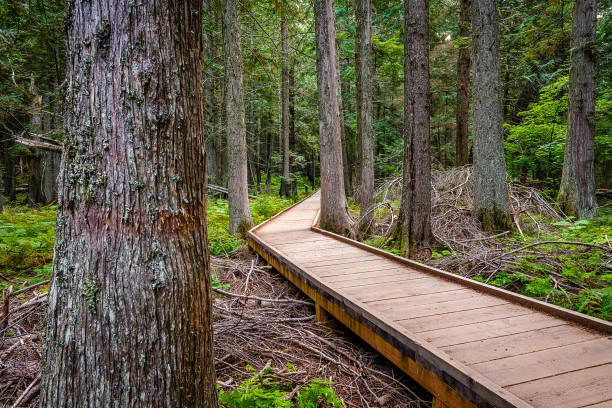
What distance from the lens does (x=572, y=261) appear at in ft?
14.5

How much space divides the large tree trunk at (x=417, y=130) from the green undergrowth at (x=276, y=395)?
12.3 feet

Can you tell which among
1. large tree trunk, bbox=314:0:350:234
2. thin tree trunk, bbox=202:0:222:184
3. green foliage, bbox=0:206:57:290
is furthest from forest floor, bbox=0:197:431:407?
thin tree trunk, bbox=202:0:222:184

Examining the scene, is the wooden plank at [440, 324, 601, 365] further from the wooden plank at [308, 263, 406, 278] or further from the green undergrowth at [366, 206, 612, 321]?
the wooden plank at [308, 263, 406, 278]

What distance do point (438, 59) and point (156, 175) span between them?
1639 cm

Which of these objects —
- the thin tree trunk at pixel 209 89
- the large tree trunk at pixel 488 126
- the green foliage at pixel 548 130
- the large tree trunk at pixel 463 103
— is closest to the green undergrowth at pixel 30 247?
the large tree trunk at pixel 488 126

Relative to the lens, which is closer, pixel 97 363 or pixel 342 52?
pixel 97 363

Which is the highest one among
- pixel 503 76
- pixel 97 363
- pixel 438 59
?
pixel 438 59

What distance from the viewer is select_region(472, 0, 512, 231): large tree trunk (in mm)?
6902

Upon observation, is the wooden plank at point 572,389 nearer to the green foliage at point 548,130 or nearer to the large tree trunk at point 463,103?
the large tree trunk at point 463,103

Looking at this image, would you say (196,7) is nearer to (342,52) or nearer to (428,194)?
(428,194)

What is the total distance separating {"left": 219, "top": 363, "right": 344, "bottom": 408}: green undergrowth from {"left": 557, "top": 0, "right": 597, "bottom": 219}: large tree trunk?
8777mm

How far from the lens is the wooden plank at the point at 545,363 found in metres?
2.18

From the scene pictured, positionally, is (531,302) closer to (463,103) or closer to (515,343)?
(515,343)

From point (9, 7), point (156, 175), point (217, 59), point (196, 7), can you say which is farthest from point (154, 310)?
point (217, 59)
